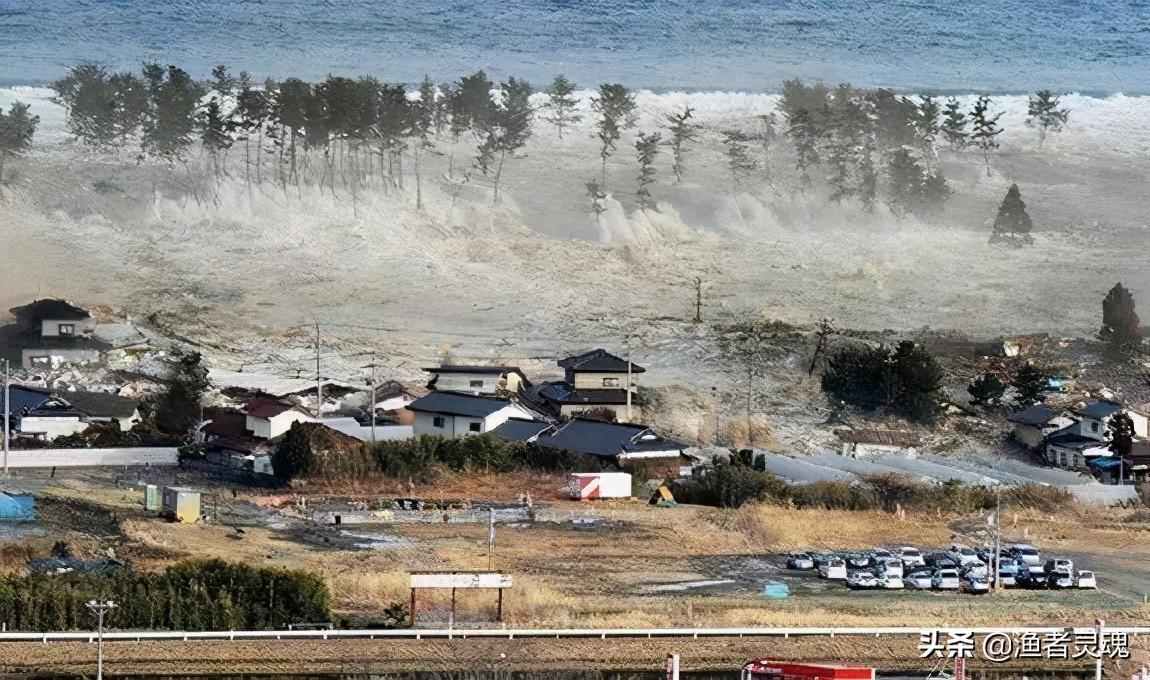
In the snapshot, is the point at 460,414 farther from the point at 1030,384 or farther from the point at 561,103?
the point at 561,103

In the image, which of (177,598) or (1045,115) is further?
(1045,115)

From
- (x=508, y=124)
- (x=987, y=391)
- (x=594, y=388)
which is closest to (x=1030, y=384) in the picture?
(x=987, y=391)

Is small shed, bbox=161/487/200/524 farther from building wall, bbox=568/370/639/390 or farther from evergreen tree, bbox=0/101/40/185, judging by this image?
evergreen tree, bbox=0/101/40/185

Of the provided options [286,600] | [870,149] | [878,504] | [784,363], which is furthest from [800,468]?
[870,149]

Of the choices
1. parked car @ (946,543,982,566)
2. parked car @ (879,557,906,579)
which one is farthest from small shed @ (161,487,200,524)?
parked car @ (946,543,982,566)

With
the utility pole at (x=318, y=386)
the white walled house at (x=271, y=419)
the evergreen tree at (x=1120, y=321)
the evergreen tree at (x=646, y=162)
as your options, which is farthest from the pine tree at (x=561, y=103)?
the white walled house at (x=271, y=419)

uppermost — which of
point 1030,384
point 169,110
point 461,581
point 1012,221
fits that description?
point 169,110
